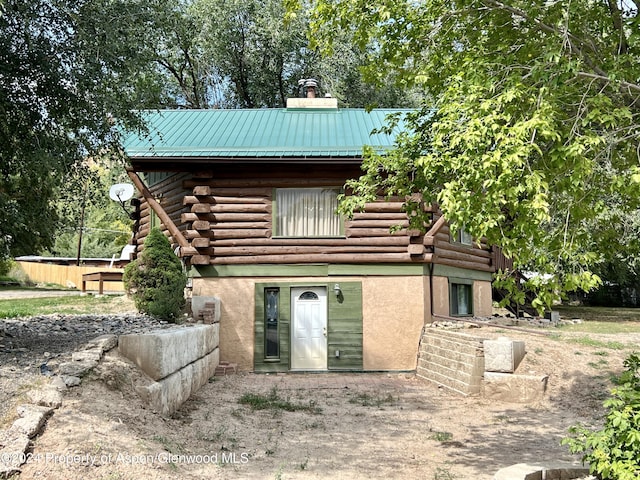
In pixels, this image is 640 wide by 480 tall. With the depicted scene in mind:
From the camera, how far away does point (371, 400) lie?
1127 cm

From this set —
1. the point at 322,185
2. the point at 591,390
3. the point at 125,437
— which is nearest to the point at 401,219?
the point at 322,185

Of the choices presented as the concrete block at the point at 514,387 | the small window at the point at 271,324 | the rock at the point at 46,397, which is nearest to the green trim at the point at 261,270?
the small window at the point at 271,324

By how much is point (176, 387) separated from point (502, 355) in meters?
6.13

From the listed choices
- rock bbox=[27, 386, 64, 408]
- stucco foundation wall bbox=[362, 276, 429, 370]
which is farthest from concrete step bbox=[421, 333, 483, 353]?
rock bbox=[27, 386, 64, 408]

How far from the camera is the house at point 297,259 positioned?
1457cm

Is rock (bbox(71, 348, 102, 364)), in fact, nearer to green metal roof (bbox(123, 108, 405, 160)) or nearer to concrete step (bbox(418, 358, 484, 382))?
green metal roof (bbox(123, 108, 405, 160))

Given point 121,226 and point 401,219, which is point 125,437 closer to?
point 401,219

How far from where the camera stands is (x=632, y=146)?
249 inches

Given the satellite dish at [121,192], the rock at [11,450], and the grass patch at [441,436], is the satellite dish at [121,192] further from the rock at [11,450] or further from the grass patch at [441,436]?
the rock at [11,450]

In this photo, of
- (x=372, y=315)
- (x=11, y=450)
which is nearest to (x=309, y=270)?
(x=372, y=315)

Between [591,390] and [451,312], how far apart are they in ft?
19.5

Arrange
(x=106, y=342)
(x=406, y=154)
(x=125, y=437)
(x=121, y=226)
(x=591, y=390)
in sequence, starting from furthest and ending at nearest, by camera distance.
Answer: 1. (x=121, y=226)
2. (x=591, y=390)
3. (x=106, y=342)
4. (x=406, y=154)
5. (x=125, y=437)

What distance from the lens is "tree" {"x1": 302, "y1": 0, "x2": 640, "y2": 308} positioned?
5.26m

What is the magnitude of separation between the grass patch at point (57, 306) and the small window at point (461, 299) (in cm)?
945
